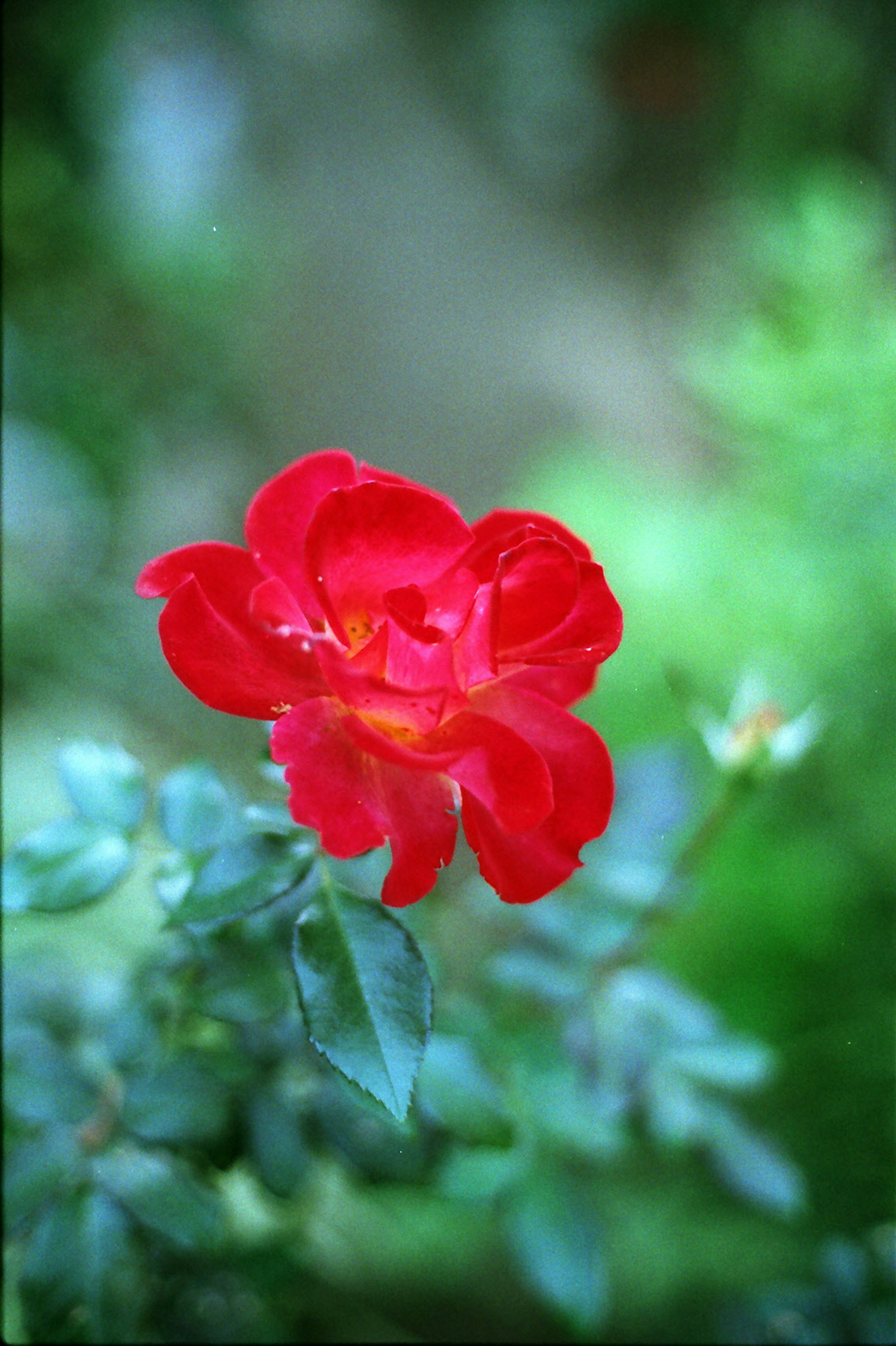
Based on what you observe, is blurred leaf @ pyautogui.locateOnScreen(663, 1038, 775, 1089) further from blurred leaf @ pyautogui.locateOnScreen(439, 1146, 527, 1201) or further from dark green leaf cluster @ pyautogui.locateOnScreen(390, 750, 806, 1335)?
blurred leaf @ pyautogui.locateOnScreen(439, 1146, 527, 1201)

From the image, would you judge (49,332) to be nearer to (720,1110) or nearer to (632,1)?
(720,1110)

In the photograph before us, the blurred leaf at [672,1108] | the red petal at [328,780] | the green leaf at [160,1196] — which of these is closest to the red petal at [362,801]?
the red petal at [328,780]

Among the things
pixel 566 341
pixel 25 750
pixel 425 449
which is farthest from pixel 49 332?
pixel 566 341

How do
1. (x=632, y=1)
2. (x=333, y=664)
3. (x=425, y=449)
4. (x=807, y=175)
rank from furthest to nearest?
1. (x=632, y=1)
2. (x=425, y=449)
3. (x=807, y=175)
4. (x=333, y=664)

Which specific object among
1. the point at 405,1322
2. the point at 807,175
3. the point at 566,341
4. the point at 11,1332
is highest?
the point at 807,175

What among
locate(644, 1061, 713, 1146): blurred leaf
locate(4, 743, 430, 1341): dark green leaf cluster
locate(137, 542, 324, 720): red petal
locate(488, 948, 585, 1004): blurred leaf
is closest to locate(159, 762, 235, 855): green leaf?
locate(4, 743, 430, 1341): dark green leaf cluster

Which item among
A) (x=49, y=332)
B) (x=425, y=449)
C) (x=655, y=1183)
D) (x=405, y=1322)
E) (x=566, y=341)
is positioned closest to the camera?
(x=405, y=1322)

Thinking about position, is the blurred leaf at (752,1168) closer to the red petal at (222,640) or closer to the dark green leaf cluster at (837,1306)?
the dark green leaf cluster at (837,1306)
